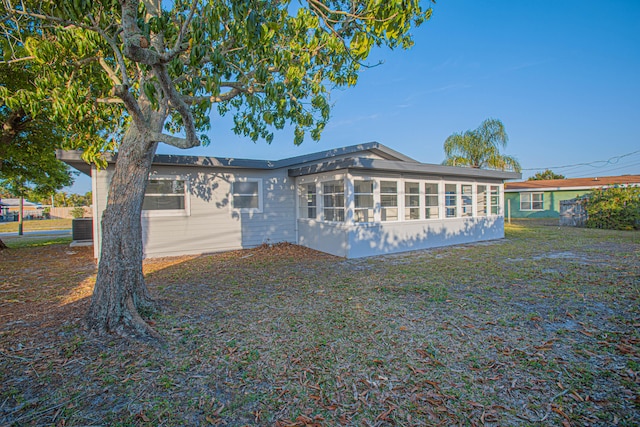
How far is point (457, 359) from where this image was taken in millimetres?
2994

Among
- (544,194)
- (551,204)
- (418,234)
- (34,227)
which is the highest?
(544,194)

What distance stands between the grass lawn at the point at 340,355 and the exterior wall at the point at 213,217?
3.13 metres

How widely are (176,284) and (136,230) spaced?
228 cm

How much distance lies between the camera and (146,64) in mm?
3127

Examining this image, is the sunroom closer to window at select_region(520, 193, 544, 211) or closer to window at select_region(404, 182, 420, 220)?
window at select_region(404, 182, 420, 220)

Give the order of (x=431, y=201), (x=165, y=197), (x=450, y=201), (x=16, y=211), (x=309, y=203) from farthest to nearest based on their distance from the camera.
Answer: (x=16, y=211), (x=450, y=201), (x=431, y=201), (x=309, y=203), (x=165, y=197)

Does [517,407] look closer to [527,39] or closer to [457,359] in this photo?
[457,359]

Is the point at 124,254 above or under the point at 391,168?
under

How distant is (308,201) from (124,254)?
7.28 metres

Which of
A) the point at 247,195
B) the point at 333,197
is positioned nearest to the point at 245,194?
the point at 247,195

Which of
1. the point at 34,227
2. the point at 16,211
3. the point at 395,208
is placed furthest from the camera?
the point at 16,211

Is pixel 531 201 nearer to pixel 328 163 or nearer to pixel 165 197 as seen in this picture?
pixel 328 163

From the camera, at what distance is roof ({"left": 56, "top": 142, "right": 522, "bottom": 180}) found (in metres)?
8.12

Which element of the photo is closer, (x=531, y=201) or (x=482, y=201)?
(x=482, y=201)
